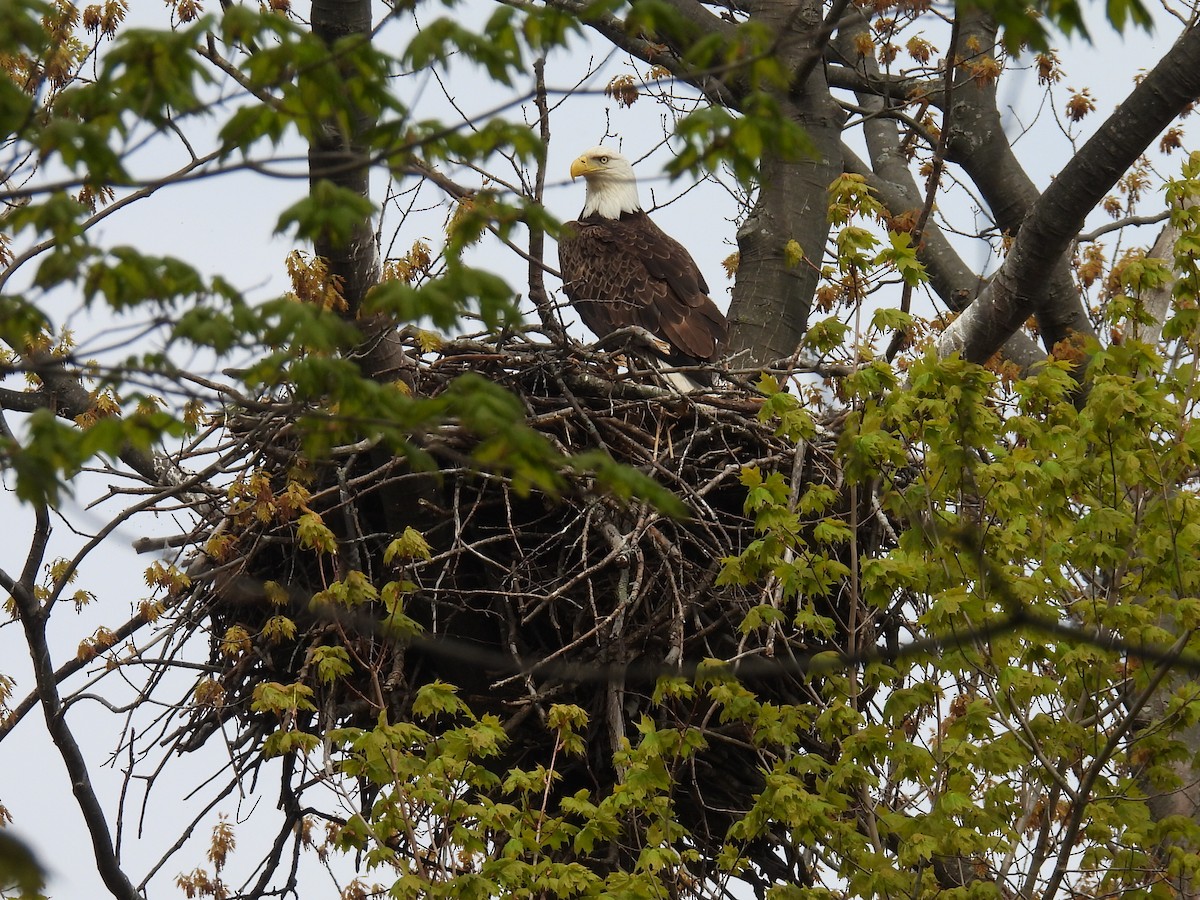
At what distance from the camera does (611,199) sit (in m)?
9.48

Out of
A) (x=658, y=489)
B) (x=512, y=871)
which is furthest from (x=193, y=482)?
(x=658, y=489)

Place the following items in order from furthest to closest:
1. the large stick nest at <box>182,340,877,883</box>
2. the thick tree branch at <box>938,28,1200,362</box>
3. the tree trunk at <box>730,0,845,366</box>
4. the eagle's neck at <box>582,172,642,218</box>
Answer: the eagle's neck at <box>582,172,642,218</box> → the tree trunk at <box>730,0,845,366</box> → the thick tree branch at <box>938,28,1200,362</box> → the large stick nest at <box>182,340,877,883</box>

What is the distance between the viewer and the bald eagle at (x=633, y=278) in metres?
8.18

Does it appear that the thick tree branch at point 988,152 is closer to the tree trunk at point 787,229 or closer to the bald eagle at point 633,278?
the tree trunk at point 787,229

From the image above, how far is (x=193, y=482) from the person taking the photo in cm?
545

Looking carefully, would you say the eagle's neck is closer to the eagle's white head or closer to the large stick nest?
the eagle's white head

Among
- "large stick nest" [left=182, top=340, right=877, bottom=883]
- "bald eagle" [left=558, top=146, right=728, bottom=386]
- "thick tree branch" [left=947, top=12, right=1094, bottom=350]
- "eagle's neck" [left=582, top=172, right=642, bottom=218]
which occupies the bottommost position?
"large stick nest" [left=182, top=340, right=877, bottom=883]

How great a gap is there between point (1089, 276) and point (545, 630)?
17.1 feet

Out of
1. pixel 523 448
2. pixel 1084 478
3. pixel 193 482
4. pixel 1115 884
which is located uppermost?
pixel 1084 478

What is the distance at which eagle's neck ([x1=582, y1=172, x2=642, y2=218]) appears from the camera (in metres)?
9.45

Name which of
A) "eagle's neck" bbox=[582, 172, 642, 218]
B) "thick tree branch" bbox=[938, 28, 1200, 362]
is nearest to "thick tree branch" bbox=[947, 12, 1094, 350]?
"eagle's neck" bbox=[582, 172, 642, 218]

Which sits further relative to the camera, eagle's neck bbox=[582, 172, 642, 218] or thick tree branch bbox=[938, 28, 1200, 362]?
eagle's neck bbox=[582, 172, 642, 218]

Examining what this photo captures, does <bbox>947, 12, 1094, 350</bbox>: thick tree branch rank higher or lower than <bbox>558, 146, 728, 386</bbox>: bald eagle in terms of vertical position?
higher

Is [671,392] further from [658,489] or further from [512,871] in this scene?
[658,489]
